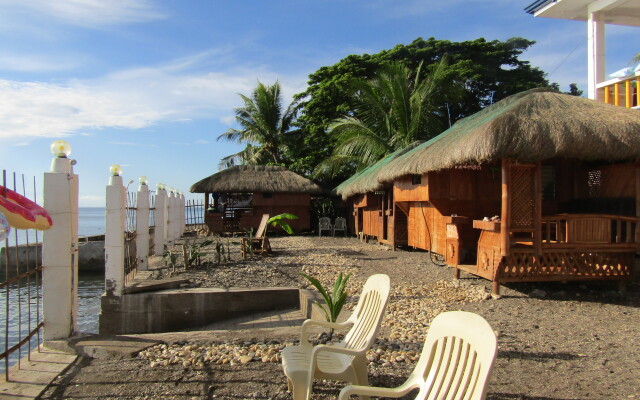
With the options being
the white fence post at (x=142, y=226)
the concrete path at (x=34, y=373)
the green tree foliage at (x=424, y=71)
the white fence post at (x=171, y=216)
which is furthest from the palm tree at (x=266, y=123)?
the concrete path at (x=34, y=373)

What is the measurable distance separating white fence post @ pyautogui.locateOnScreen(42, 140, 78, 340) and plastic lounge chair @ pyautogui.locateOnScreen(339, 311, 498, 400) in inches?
144

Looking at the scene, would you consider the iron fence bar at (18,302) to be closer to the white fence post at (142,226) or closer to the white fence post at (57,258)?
the white fence post at (57,258)

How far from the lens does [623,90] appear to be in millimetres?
10719

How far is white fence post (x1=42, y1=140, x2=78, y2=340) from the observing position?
15.6 feet

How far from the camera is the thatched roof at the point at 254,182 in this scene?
831 inches

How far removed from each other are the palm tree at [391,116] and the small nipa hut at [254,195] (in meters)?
3.04

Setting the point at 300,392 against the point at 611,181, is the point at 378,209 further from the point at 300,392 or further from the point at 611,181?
the point at 300,392

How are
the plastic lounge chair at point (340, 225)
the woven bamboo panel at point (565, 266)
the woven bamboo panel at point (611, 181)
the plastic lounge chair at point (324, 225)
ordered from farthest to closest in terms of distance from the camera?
the plastic lounge chair at point (340, 225) < the plastic lounge chair at point (324, 225) < the woven bamboo panel at point (611, 181) < the woven bamboo panel at point (565, 266)

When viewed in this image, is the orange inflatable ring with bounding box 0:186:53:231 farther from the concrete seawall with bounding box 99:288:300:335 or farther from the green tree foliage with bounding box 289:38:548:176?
the green tree foliage with bounding box 289:38:548:176

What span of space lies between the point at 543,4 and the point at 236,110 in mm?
19732

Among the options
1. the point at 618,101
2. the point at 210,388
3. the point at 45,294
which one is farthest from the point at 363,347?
the point at 618,101

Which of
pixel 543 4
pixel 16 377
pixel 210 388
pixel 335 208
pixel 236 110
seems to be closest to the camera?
pixel 210 388

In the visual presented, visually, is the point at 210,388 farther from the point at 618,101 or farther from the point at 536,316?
the point at 618,101

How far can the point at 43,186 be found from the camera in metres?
4.74
